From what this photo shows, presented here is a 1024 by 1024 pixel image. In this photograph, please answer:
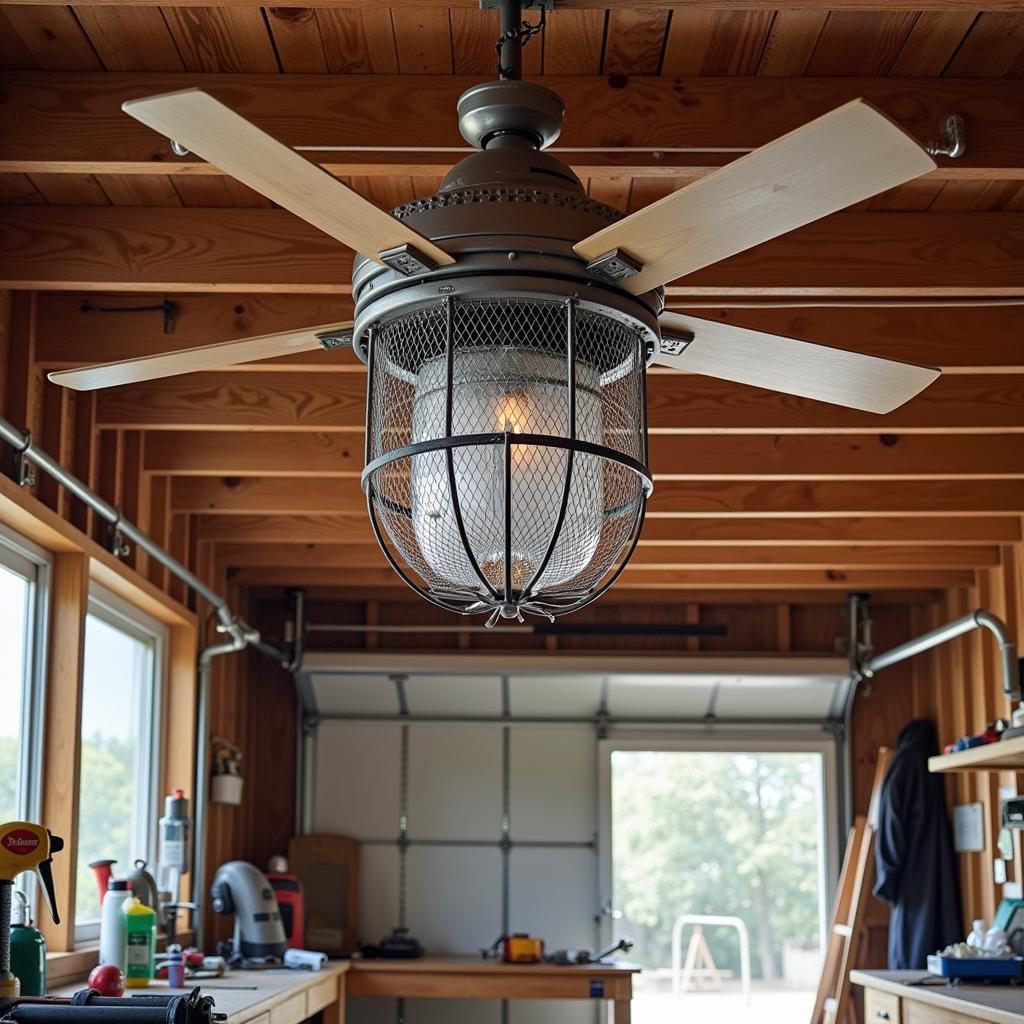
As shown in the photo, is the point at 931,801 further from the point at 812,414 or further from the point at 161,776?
the point at 161,776

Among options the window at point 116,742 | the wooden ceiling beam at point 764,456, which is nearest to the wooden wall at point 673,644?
the window at point 116,742

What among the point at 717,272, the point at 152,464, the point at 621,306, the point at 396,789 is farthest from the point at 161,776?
the point at 621,306

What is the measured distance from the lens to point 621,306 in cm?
200

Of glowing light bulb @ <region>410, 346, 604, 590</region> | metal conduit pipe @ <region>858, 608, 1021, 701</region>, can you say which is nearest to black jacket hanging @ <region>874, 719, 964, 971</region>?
metal conduit pipe @ <region>858, 608, 1021, 701</region>

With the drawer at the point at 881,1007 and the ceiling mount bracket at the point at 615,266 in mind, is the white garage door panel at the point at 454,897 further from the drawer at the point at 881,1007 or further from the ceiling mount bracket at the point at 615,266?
the ceiling mount bracket at the point at 615,266

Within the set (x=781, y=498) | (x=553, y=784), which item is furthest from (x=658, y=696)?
(x=781, y=498)

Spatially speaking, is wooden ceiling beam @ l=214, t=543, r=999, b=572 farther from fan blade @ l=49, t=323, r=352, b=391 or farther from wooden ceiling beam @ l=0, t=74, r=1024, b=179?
fan blade @ l=49, t=323, r=352, b=391

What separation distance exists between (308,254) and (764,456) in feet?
7.07

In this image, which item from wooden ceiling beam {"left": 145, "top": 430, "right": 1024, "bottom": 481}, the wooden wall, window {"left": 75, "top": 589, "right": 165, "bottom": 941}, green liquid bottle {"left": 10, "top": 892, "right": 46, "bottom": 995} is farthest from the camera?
the wooden wall

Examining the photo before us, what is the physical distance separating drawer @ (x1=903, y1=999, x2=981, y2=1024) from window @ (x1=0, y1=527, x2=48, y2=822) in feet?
9.51

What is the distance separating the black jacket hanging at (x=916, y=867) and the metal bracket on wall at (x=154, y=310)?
4.44 metres

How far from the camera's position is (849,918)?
723cm

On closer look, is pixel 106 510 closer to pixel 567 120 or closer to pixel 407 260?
pixel 567 120

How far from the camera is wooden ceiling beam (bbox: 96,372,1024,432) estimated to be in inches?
186
